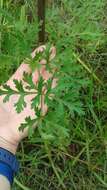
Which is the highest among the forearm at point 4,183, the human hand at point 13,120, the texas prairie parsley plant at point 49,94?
the texas prairie parsley plant at point 49,94

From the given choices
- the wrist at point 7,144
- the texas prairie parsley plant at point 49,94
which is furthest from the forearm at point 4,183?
the texas prairie parsley plant at point 49,94

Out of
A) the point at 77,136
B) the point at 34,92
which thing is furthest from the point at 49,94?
the point at 77,136

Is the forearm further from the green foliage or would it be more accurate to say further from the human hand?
A: the green foliage

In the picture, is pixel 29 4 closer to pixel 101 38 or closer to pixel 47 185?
pixel 101 38

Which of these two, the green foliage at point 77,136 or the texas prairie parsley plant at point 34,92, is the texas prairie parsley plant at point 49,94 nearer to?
the texas prairie parsley plant at point 34,92

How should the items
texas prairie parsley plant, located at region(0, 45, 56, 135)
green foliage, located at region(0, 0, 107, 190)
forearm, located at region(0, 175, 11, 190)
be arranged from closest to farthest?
texas prairie parsley plant, located at region(0, 45, 56, 135), forearm, located at region(0, 175, 11, 190), green foliage, located at region(0, 0, 107, 190)

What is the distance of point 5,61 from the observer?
1584 mm

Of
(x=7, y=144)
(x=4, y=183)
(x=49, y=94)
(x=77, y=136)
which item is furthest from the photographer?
(x=77, y=136)

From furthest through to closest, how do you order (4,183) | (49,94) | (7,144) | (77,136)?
(77,136) < (7,144) < (4,183) < (49,94)

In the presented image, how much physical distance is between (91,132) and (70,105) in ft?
2.51

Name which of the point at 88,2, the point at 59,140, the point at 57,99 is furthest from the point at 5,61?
the point at 88,2

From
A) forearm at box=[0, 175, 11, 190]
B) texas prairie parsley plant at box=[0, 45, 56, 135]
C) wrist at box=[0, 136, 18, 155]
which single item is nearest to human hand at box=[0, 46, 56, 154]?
wrist at box=[0, 136, 18, 155]

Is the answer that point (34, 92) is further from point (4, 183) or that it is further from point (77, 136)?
point (77, 136)

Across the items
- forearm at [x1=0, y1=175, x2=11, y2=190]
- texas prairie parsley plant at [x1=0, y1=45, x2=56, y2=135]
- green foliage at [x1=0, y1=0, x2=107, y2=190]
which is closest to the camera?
texas prairie parsley plant at [x1=0, y1=45, x2=56, y2=135]
